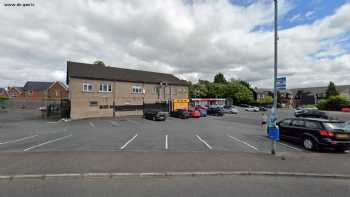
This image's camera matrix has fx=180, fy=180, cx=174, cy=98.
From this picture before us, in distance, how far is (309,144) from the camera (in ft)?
29.6

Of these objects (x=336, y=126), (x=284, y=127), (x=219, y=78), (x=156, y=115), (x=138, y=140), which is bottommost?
(x=138, y=140)

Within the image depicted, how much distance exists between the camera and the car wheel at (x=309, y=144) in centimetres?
883

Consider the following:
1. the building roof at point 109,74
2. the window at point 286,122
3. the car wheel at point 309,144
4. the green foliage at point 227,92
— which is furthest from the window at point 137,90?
the green foliage at point 227,92

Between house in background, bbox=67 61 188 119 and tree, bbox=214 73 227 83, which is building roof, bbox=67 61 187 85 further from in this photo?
tree, bbox=214 73 227 83

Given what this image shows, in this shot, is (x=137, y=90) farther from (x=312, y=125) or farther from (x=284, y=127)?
(x=312, y=125)

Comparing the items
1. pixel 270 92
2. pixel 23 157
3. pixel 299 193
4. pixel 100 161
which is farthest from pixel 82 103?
pixel 270 92

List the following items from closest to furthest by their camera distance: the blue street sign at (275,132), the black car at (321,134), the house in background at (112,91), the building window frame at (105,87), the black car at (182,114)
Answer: the blue street sign at (275,132)
the black car at (321,134)
the house in background at (112,91)
the black car at (182,114)
the building window frame at (105,87)

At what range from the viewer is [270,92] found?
8281 cm

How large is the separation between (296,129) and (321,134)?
1.50m

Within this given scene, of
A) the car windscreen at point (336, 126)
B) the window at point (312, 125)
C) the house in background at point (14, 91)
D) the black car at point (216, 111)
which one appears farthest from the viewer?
the house in background at point (14, 91)

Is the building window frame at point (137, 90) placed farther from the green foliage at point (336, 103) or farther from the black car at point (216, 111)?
the green foliage at point (336, 103)

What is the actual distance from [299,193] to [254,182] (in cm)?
106

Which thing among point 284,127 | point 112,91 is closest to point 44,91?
point 112,91

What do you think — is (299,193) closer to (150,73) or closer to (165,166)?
(165,166)
